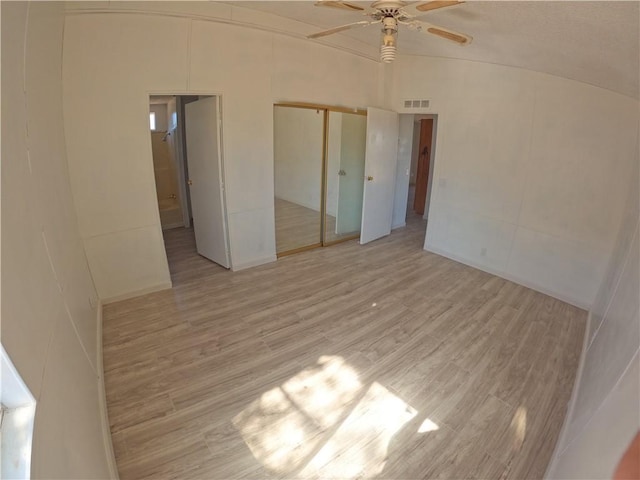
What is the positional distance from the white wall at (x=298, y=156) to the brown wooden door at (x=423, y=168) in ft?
8.14

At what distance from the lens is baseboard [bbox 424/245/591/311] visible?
144 inches

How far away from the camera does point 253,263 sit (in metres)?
4.28

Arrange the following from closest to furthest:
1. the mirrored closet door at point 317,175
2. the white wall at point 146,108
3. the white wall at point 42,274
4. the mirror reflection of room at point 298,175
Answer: the white wall at point 42,274, the white wall at point 146,108, the mirrored closet door at point 317,175, the mirror reflection of room at point 298,175

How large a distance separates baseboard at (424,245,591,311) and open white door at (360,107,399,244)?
860 mm

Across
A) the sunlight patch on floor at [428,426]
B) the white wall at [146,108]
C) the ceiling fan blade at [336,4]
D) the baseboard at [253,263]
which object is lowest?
the sunlight patch on floor at [428,426]

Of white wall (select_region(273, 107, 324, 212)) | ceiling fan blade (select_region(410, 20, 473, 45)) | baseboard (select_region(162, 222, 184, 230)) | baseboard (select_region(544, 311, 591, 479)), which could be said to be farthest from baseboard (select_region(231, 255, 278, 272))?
baseboard (select_region(544, 311, 591, 479))

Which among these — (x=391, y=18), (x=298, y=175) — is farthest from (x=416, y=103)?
(x=391, y=18)

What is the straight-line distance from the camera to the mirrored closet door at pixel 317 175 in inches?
193

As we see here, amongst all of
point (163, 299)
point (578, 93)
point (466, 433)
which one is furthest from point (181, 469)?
point (578, 93)

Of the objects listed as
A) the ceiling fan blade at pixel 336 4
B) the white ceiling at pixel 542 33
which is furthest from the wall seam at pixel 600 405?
the ceiling fan blade at pixel 336 4

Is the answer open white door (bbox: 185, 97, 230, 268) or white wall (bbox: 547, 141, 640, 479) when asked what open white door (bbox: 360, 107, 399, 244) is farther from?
white wall (bbox: 547, 141, 640, 479)

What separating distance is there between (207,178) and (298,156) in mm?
2372

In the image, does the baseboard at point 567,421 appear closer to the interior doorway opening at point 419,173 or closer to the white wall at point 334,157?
the interior doorway opening at point 419,173

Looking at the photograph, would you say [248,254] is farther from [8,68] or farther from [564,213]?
[564,213]
